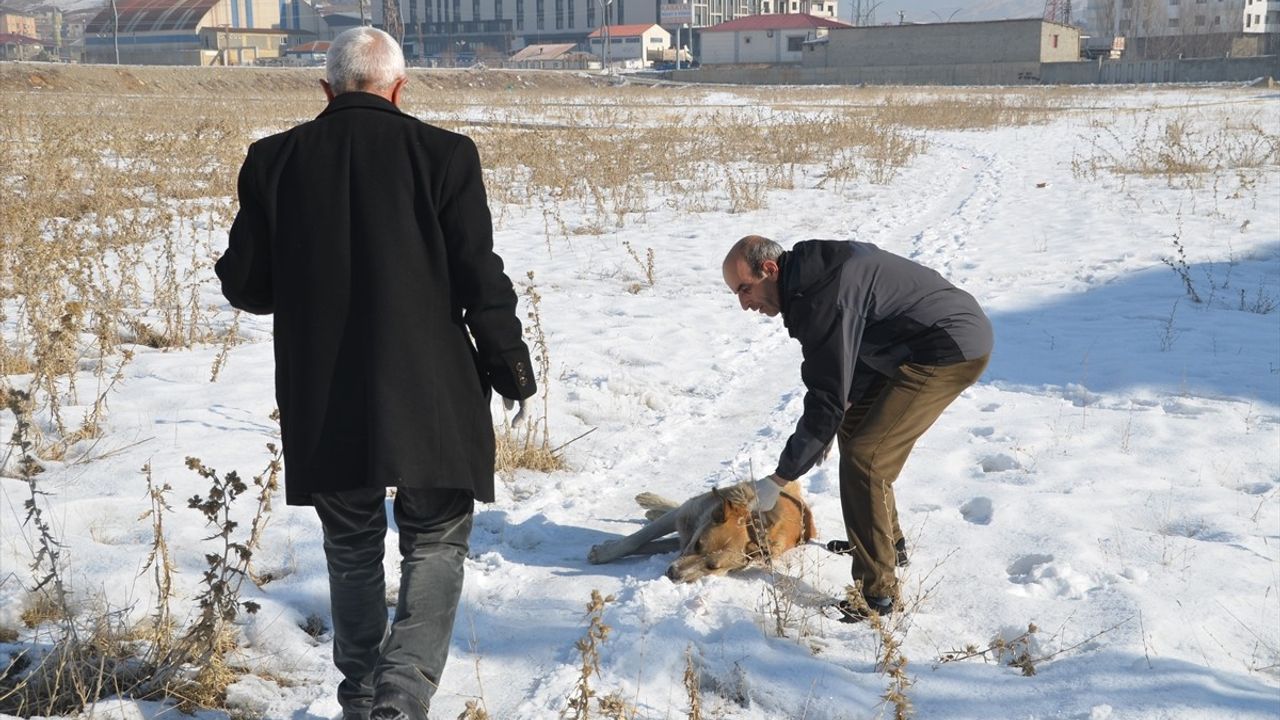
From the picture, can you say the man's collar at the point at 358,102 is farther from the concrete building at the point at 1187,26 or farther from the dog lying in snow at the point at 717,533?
the concrete building at the point at 1187,26

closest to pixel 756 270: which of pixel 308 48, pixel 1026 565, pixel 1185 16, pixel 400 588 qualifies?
pixel 400 588

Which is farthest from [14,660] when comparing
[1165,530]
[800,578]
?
[1165,530]

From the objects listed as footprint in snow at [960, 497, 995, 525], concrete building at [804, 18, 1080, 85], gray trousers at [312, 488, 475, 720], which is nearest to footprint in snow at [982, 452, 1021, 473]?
footprint in snow at [960, 497, 995, 525]

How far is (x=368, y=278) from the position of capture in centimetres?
254

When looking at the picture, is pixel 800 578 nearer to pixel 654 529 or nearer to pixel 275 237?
pixel 654 529

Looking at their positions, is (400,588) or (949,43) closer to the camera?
(400,588)

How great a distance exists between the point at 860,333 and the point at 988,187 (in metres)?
12.8

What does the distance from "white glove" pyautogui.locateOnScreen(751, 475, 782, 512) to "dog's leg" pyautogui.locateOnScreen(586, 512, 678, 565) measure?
52 centimetres

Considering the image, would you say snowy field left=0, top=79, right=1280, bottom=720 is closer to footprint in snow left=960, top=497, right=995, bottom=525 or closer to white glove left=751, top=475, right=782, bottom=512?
footprint in snow left=960, top=497, right=995, bottom=525

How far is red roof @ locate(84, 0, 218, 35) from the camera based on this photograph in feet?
353

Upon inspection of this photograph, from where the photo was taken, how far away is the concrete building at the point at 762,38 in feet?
281

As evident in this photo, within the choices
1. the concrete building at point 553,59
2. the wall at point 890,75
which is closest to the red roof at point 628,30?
the concrete building at point 553,59

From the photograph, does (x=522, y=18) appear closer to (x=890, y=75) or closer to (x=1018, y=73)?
(x=890, y=75)

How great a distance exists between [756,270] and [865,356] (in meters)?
0.54
